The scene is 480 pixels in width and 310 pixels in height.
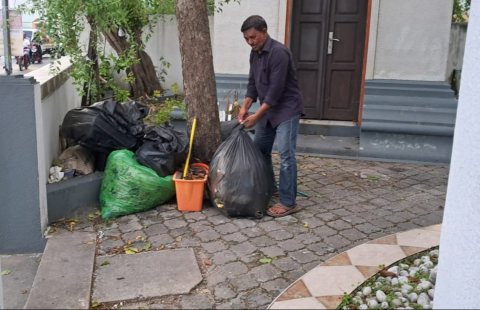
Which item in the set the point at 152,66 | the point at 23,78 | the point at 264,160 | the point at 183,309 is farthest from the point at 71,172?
the point at 152,66

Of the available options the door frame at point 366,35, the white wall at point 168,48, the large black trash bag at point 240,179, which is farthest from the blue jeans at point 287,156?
the white wall at point 168,48

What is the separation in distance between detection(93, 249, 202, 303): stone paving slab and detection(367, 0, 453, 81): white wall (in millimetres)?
4580

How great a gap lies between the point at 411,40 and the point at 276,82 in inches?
139

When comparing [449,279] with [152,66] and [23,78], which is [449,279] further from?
[152,66]

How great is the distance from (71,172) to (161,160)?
89 cm

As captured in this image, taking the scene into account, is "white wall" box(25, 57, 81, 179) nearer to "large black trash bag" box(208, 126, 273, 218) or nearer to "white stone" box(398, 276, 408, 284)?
"large black trash bag" box(208, 126, 273, 218)

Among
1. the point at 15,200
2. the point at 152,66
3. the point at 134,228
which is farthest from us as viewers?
the point at 152,66

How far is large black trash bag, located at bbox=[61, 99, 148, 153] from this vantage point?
4562 millimetres

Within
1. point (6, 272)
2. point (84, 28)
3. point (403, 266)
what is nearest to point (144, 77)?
point (84, 28)

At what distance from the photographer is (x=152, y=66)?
8.59 m

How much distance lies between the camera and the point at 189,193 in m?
4.43

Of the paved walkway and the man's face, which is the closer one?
the paved walkway

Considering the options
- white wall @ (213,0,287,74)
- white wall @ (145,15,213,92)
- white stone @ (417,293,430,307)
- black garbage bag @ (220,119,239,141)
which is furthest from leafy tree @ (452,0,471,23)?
white stone @ (417,293,430,307)

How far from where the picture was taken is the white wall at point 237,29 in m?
7.02
